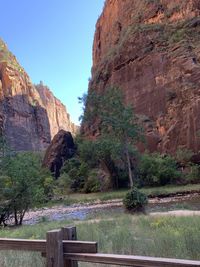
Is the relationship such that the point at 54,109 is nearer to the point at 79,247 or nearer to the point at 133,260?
the point at 79,247

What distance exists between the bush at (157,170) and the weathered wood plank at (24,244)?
127 feet

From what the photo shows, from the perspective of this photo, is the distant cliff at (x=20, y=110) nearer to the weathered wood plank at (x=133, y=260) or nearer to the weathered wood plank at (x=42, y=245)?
the weathered wood plank at (x=42, y=245)

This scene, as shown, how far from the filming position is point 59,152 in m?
62.6

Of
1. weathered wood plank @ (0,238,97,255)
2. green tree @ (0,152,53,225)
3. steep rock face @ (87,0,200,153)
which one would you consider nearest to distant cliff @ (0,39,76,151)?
steep rock face @ (87,0,200,153)

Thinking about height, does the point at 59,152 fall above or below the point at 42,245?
above

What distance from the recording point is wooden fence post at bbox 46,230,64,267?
4059 millimetres

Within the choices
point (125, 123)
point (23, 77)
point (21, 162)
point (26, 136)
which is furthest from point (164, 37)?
A: point (23, 77)

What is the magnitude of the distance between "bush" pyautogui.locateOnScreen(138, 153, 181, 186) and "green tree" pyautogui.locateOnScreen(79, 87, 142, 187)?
1912 mm

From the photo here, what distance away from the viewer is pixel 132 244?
7.14m

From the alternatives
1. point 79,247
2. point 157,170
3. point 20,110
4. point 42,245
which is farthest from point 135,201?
point 20,110

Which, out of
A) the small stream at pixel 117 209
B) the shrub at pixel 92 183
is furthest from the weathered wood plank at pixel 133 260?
the shrub at pixel 92 183

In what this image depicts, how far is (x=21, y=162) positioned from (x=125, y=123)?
21669 mm

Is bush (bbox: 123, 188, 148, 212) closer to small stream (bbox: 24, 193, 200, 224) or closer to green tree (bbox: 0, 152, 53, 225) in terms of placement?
small stream (bbox: 24, 193, 200, 224)

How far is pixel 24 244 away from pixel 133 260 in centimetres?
164
